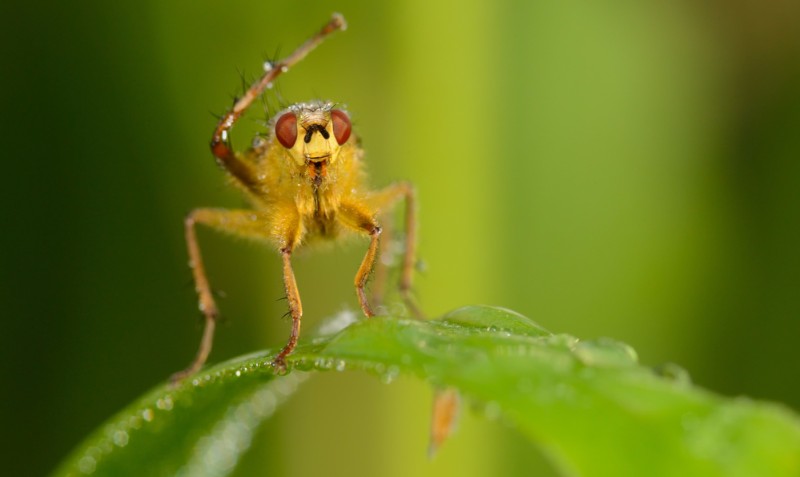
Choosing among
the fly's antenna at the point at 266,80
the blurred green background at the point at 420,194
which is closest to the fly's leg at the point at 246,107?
the fly's antenna at the point at 266,80

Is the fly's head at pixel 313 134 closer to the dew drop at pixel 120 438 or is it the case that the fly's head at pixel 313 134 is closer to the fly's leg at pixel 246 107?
the fly's leg at pixel 246 107

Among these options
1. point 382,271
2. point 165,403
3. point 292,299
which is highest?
point 292,299

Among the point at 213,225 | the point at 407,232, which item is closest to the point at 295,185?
the point at 213,225

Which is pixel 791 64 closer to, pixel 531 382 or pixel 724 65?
pixel 724 65

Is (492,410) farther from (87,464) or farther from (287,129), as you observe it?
(287,129)

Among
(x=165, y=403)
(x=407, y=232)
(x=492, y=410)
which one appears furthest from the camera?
(x=407, y=232)

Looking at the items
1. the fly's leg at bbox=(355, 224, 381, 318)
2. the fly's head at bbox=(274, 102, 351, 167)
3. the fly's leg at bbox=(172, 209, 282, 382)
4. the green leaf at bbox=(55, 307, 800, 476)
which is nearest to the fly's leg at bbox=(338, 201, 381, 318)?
the fly's leg at bbox=(355, 224, 381, 318)

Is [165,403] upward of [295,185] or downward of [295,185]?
downward
